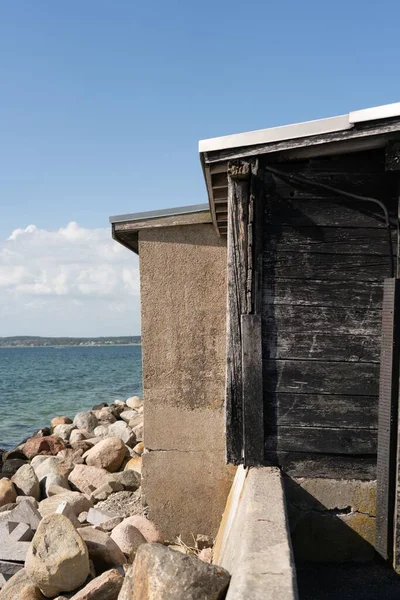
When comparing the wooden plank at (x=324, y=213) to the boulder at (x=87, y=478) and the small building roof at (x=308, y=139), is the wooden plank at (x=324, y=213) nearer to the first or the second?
the small building roof at (x=308, y=139)

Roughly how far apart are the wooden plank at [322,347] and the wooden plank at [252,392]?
10 centimetres

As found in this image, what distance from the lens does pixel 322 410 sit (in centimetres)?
447

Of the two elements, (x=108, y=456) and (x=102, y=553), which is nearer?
(x=102, y=553)

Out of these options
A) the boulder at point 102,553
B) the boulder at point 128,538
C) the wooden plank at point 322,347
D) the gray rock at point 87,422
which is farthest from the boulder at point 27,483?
the gray rock at point 87,422

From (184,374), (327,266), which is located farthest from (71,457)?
(327,266)

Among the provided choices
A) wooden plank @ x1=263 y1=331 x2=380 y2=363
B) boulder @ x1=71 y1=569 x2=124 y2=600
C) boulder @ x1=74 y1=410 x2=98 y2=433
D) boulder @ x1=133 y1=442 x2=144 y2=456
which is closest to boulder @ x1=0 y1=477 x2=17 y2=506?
boulder @ x1=133 y1=442 x2=144 y2=456

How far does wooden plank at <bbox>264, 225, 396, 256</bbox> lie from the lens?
14.5 ft

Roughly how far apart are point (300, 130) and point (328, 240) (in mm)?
778

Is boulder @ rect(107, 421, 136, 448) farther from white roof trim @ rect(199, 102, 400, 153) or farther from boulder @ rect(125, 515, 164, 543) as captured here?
white roof trim @ rect(199, 102, 400, 153)

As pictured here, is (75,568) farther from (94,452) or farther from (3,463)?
(3,463)

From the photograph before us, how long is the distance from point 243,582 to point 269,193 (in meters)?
2.69

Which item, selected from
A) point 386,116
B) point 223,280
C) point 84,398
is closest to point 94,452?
point 223,280

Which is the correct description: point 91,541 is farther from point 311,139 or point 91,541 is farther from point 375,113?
point 375,113

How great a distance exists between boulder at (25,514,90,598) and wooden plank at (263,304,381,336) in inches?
82.6
